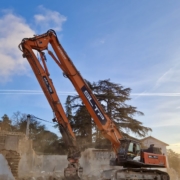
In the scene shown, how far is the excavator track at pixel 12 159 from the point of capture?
506 inches

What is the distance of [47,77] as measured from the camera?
11703mm

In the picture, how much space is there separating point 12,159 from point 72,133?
4.20 meters

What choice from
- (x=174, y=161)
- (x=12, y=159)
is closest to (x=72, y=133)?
(x=12, y=159)

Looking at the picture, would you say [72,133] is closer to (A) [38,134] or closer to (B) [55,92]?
(B) [55,92]

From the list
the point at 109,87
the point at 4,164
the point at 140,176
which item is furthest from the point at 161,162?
the point at 109,87

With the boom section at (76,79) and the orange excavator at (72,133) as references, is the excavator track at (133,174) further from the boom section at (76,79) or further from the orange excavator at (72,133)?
the boom section at (76,79)

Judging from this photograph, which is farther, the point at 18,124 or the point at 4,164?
the point at 18,124

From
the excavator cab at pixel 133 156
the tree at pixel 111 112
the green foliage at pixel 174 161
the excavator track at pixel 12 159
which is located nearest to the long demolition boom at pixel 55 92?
the excavator cab at pixel 133 156

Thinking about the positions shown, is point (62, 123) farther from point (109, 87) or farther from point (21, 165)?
point (109, 87)

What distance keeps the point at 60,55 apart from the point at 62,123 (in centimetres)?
348

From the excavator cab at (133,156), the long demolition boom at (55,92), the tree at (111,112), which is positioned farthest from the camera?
the tree at (111,112)

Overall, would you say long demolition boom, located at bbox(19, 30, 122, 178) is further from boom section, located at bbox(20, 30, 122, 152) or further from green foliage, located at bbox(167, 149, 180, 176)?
green foliage, located at bbox(167, 149, 180, 176)

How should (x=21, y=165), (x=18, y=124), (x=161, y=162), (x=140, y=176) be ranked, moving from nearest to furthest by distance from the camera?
1. (x=140, y=176)
2. (x=161, y=162)
3. (x=21, y=165)
4. (x=18, y=124)

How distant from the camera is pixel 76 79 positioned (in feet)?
39.3
